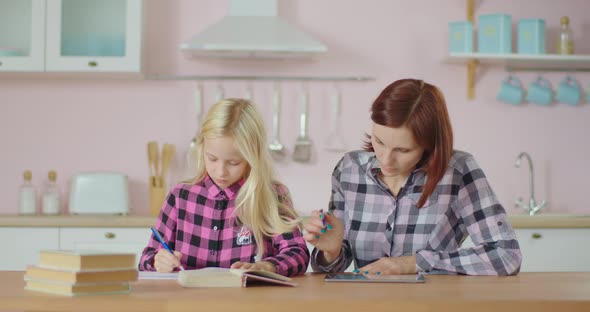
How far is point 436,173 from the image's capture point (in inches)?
87.5

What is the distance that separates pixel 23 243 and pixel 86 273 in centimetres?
218

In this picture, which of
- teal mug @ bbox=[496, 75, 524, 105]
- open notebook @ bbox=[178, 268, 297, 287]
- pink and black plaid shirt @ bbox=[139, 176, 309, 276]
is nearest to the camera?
open notebook @ bbox=[178, 268, 297, 287]

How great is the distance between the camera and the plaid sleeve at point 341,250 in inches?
87.5

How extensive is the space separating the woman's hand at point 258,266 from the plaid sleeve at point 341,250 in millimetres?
231

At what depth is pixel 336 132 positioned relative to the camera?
4172 mm

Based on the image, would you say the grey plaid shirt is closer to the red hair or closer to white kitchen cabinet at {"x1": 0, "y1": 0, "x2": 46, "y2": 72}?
the red hair

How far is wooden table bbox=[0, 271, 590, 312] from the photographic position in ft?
5.14

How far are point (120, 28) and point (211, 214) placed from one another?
1.88 meters

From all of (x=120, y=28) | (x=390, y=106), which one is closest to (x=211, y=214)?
(x=390, y=106)

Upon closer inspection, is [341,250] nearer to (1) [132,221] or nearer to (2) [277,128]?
(1) [132,221]

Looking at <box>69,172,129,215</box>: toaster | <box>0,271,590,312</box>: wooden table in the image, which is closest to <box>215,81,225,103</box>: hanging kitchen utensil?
<box>69,172,129,215</box>: toaster

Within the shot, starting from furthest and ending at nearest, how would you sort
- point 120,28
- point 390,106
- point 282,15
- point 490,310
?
point 282,15
point 120,28
point 390,106
point 490,310

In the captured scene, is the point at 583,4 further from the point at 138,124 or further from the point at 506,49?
the point at 138,124

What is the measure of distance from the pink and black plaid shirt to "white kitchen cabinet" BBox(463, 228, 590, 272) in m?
1.70
